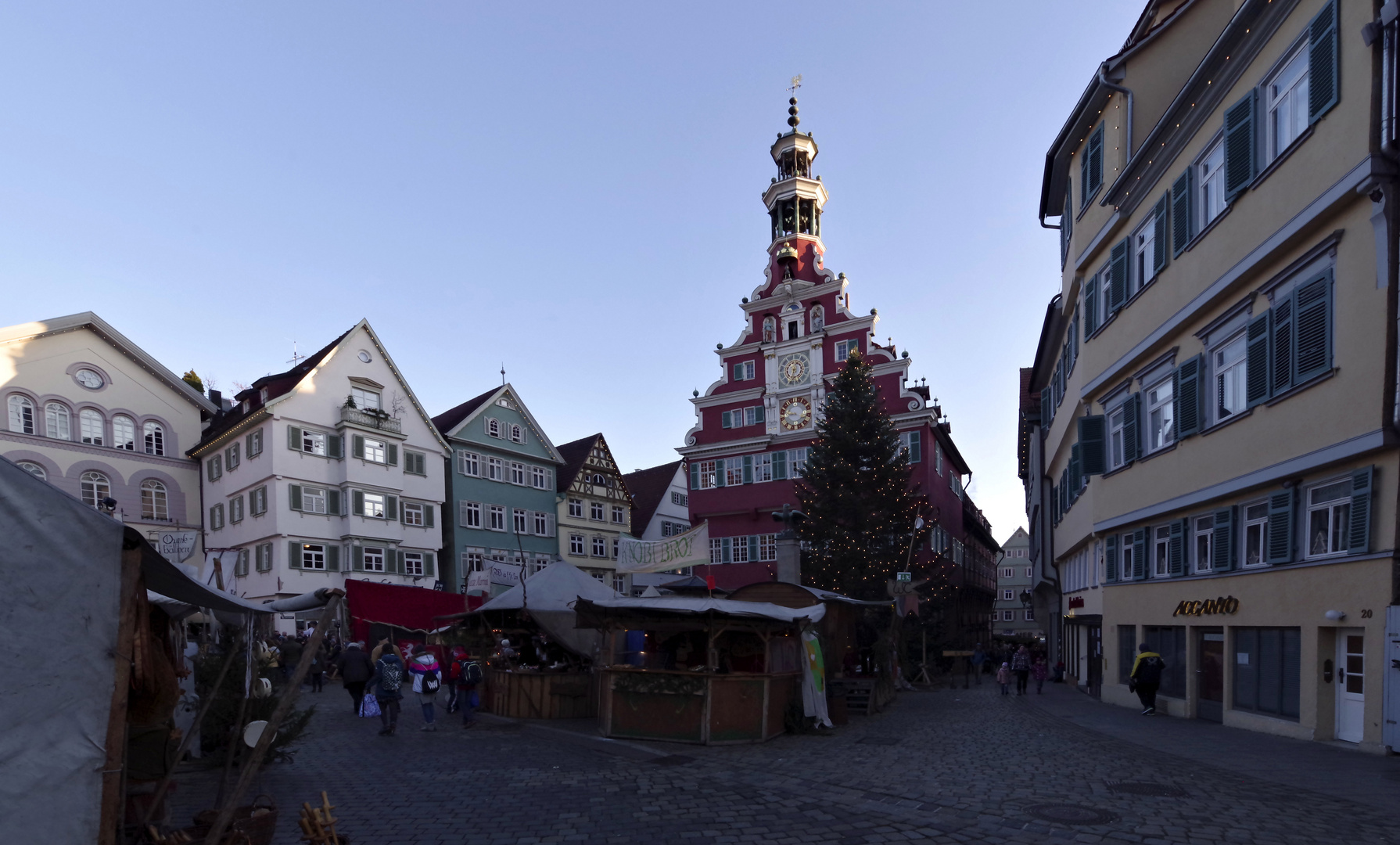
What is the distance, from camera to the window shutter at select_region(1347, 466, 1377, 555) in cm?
1215

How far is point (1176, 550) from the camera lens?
715 inches

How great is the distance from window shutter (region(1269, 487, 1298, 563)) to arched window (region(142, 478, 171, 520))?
42028 millimetres

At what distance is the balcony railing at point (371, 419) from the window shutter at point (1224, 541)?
33.9m

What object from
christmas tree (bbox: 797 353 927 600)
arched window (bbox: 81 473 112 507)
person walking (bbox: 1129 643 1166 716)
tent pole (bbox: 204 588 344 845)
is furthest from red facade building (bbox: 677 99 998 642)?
tent pole (bbox: 204 588 344 845)

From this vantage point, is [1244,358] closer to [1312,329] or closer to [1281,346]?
[1281,346]

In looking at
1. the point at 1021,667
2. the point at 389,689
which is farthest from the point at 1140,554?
the point at 389,689

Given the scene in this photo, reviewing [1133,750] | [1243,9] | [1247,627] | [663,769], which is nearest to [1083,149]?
[1243,9]

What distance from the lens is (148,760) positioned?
7.60 m

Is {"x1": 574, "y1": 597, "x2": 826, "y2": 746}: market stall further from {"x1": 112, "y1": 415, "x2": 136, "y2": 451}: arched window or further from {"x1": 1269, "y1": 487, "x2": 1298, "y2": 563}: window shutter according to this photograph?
{"x1": 112, "y1": 415, "x2": 136, "y2": 451}: arched window

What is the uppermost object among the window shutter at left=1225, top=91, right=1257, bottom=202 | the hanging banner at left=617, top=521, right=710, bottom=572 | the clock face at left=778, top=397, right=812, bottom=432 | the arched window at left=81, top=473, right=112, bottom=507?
the window shutter at left=1225, top=91, right=1257, bottom=202

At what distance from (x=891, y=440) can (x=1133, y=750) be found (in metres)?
25.1

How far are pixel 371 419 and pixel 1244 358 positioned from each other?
3477 centimetres

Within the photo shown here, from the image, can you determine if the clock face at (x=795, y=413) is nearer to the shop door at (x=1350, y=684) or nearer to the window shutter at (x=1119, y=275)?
the window shutter at (x=1119, y=275)

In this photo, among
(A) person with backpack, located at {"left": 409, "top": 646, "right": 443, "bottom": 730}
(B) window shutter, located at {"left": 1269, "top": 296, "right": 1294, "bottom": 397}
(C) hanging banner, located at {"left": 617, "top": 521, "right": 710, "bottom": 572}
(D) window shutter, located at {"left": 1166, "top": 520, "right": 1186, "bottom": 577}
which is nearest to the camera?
(B) window shutter, located at {"left": 1269, "top": 296, "right": 1294, "bottom": 397}
